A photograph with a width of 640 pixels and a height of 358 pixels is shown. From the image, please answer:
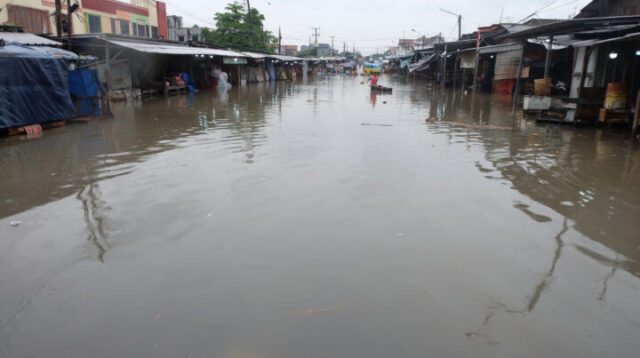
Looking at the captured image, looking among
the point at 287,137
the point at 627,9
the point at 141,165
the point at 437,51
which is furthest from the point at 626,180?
the point at 437,51

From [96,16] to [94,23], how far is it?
0.57 metres

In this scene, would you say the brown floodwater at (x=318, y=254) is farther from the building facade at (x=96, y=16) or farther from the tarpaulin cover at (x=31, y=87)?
the building facade at (x=96, y=16)

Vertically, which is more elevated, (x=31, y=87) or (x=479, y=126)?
(x=31, y=87)

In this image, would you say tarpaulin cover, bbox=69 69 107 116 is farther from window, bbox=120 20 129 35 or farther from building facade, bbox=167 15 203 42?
building facade, bbox=167 15 203 42

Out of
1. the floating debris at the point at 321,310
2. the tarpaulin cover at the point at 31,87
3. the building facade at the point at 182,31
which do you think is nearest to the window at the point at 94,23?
the tarpaulin cover at the point at 31,87

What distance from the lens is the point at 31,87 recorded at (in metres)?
11.8

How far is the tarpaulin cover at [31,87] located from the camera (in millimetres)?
10883

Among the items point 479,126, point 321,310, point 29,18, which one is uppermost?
point 29,18

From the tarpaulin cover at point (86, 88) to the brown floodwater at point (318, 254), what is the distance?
217 inches

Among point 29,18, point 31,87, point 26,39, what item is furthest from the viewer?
point 29,18

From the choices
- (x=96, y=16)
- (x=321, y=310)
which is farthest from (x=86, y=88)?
(x=96, y=16)

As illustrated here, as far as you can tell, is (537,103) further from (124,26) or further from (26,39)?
(124,26)

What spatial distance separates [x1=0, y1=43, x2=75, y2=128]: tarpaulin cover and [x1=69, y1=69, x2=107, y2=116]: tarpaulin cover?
2.02 ft

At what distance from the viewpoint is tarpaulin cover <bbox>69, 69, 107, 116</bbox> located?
1388 cm
